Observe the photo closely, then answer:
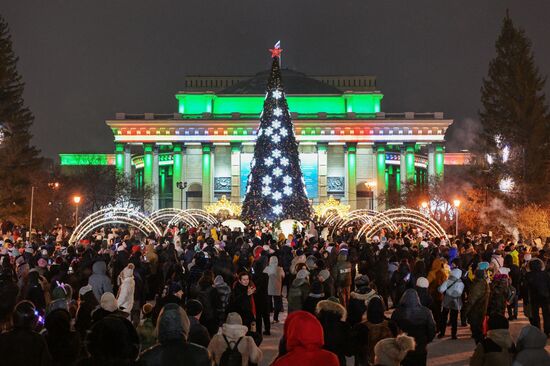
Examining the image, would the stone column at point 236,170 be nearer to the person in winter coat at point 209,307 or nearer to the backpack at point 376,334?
the person in winter coat at point 209,307

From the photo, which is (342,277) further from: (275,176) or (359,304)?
(275,176)

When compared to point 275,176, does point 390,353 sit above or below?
below

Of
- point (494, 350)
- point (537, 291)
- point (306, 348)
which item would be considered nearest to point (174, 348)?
point (306, 348)

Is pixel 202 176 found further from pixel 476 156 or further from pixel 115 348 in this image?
pixel 115 348

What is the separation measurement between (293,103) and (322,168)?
928 centimetres

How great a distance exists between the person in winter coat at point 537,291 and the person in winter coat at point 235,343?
8814 millimetres

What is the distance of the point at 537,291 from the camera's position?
47.6ft

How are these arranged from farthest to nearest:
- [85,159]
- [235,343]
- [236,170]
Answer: [85,159]
[236,170]
[235,343]

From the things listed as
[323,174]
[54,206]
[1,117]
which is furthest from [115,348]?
[323,174]

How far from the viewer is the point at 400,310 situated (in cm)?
952

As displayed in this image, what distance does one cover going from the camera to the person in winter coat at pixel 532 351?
694 cm

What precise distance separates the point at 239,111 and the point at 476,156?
157ft

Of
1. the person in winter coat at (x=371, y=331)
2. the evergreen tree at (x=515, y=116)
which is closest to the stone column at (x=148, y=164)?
the evergreen tree at (x=515, y=116)

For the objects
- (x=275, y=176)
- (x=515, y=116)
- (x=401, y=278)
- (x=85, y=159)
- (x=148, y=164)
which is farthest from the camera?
(x=85, y=159)
